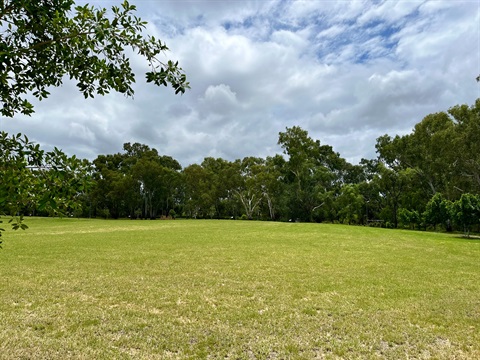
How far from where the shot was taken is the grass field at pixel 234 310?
215 inches

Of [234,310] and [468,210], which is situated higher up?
[468,210]

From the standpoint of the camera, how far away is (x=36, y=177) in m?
2.41

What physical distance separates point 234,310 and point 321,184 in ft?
200

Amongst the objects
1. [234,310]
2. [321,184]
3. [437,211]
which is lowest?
[234,310]

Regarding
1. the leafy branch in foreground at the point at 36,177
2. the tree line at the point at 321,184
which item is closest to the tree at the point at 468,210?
the tree line at the point at 321,184

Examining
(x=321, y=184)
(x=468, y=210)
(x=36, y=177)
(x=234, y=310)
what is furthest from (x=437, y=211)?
(x=36, y=177)

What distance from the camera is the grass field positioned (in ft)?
17.9

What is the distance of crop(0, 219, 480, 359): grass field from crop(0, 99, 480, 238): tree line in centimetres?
2055

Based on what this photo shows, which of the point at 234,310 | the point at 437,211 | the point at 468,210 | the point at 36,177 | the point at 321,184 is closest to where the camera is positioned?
the point at 36,177

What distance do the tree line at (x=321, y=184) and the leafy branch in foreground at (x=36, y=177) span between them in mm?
28445

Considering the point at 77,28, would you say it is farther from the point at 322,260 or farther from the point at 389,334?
the point at 322,260

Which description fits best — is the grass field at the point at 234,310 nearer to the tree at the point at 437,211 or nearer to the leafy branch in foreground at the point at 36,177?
the leafy branch in foreground at the point at 36,177

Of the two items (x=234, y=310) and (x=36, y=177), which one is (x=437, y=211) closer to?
(x=234, y=310)

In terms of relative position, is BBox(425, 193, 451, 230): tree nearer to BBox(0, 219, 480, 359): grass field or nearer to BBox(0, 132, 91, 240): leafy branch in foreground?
BBox(0, 219, 480, 359): grass field
